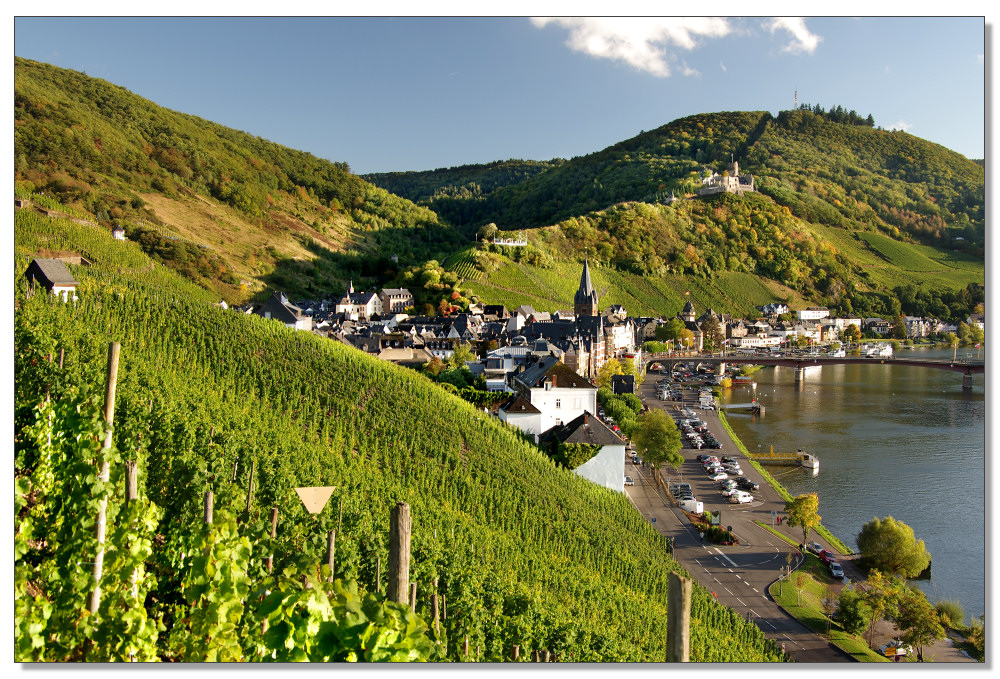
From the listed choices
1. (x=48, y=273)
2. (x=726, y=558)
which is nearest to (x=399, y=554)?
(x=48, y=273)

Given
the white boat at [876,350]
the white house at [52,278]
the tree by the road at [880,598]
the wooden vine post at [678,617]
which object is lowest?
the tree by the road at [880,598]

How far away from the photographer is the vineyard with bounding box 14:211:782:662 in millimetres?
4188

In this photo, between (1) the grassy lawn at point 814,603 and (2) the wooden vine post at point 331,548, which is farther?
(1) the grassy lawn at point 814,603

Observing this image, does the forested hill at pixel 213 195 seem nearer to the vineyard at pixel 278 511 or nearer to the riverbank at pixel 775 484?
the vineyard at pixel 278 511

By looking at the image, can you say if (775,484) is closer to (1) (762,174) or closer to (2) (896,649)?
(2) (896,649)

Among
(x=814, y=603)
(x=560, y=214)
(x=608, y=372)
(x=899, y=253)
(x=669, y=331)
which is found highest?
(x=560, y=214)

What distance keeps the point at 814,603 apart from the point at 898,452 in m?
14.3

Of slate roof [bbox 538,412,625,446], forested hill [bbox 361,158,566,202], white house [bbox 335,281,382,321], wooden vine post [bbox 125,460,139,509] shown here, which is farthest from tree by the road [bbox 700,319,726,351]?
forested hill [bbox 361,158,566,202]

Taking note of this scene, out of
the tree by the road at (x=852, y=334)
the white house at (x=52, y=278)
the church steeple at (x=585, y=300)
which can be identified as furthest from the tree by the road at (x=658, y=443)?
the tree by the road at (x=852, y=334)

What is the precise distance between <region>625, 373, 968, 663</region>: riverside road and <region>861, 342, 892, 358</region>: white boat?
34.7m

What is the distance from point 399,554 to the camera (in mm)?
4020

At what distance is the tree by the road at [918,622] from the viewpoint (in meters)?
10.9

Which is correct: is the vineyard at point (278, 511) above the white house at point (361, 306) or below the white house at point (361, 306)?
below

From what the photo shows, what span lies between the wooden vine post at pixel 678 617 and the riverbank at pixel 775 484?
14131 mm
